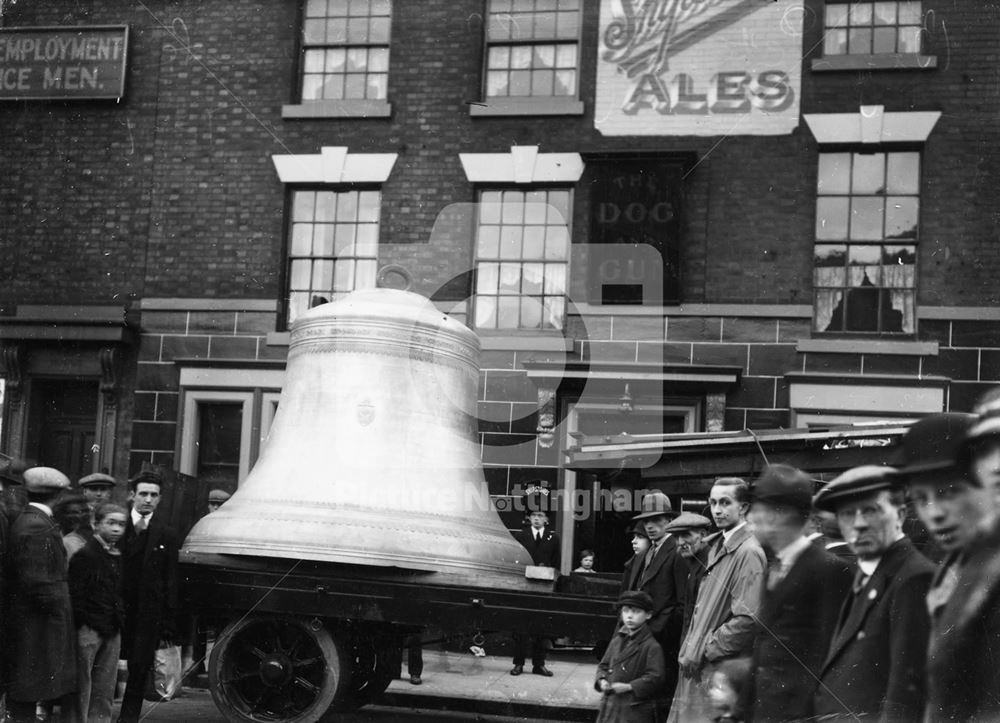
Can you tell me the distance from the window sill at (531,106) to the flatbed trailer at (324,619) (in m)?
6.92

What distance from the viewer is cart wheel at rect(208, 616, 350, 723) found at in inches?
294

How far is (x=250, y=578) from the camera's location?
289 inches

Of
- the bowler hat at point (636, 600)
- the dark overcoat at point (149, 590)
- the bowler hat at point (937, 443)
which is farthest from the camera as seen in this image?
the dark overcoat at point (149, 590)

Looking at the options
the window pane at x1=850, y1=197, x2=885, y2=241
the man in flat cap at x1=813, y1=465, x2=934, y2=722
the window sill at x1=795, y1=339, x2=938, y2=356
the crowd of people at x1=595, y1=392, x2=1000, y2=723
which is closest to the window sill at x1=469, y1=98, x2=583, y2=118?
the window pane at x1=850, y1=197, x2=885, y2=241

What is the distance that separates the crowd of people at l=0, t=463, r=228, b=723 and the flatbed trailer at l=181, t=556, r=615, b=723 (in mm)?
344

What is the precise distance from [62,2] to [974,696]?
13.8 meters

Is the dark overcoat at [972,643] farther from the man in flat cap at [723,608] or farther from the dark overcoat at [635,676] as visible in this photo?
the dark overcoat at [635,676]

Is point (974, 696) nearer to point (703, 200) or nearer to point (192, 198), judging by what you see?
point (703, 200)

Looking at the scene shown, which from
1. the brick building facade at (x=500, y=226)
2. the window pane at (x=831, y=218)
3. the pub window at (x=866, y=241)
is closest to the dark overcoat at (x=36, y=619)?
the brick building facade at (x=500, y=226)

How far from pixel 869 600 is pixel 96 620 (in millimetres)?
5571

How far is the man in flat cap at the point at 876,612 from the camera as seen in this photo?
8.39 ft

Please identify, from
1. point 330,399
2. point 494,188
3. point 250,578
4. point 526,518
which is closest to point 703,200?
point 494,188

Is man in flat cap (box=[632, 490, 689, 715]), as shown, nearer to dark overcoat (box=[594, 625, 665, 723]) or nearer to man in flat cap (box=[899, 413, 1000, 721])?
dark overcoat (box=[594, 625, 665, 723])

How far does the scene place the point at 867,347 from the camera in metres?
12.3
